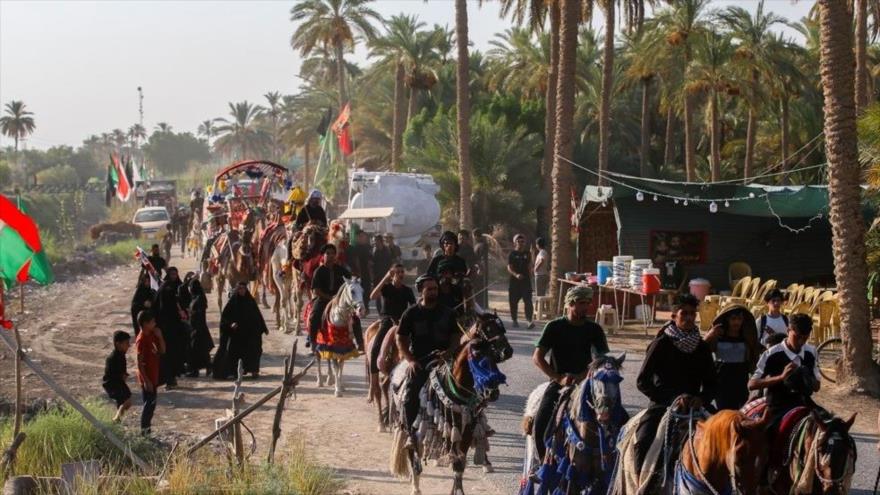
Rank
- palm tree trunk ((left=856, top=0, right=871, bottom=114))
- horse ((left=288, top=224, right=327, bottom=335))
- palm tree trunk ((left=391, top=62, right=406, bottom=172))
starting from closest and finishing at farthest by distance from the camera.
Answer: horse ((left=288, top=224, right=327, bottom=335))
palm tree trunk ((left=856, top=0, right=871, bottom=114))
palm tree trunk ((left=391, top=62, right=406, bottom=172))

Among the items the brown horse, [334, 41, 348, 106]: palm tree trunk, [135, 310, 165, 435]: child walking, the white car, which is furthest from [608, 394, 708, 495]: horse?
the white car

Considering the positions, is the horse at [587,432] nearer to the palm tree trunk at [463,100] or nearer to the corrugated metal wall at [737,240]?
the corrugated metal wall at [737,240]

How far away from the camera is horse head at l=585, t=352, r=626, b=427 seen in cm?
841

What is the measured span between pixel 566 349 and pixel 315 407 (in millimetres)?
7031

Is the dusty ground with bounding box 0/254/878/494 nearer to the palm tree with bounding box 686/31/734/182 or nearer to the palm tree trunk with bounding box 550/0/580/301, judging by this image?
the palm tree trunk with bounding box 550/0/580/301

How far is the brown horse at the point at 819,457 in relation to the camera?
7.23 m

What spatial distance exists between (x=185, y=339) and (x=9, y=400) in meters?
2.77

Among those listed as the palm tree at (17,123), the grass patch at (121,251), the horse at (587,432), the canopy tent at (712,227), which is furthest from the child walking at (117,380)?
the palm tree at (17,123)

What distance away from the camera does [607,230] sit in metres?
27.1

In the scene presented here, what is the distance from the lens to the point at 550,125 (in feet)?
125

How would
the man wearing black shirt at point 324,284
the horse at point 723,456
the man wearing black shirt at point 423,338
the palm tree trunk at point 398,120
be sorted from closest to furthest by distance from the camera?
1. the horse at point 723,456
2. the man wearing black shirt at point 423,338
3. the man wearing black shirt at point 324,284
4. the palm tree trunk at point 398,120

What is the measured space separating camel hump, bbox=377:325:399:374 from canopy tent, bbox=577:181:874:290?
12051 millimetres

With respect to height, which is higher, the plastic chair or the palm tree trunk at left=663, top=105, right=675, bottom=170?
the palm tree trunk at left=663, top=105, right=675, bottom=170

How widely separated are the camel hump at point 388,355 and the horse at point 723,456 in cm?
531
